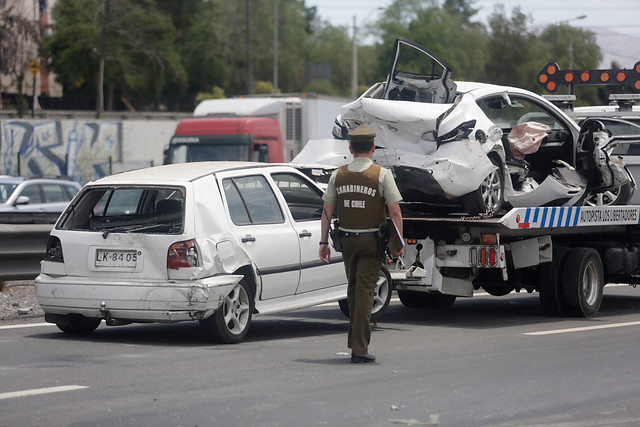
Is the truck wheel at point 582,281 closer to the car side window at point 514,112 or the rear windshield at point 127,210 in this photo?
the car side window at point 514,112

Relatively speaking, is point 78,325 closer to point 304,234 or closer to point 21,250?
point 304,234

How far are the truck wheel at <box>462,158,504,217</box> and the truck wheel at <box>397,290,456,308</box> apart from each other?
201 centimetres

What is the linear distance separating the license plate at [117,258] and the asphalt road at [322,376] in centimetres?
69

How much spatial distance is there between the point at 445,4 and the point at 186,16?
10898 centimetres

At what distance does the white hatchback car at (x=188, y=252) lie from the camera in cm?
887

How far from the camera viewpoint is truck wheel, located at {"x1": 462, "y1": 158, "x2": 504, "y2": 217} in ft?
35.2

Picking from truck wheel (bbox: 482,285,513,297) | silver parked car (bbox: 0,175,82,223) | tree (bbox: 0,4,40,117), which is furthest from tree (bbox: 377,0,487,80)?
truck wheel (bbox: 482,285,513,297)

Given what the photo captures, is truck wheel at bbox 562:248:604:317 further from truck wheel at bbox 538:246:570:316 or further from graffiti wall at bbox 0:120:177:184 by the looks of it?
graffiti wall at bbox 0:120:177:184

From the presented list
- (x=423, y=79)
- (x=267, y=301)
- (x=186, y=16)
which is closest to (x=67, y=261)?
(x=267, y=301)

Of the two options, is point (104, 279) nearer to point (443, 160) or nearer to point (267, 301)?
point (267, 301)

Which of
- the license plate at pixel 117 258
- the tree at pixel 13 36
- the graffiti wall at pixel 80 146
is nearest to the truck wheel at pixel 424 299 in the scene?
the license plate at pixel 117 258

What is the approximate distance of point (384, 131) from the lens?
434 inches

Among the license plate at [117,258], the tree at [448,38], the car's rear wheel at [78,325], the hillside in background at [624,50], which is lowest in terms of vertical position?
the car's rear wheel at [78,325]

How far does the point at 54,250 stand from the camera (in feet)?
30.8
